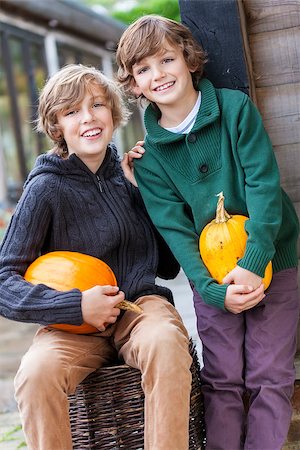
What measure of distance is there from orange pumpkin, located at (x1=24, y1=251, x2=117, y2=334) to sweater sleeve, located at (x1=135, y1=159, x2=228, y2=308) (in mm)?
261

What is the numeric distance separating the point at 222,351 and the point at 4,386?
7.64 feet

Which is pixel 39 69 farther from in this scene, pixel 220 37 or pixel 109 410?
pixel 109 410

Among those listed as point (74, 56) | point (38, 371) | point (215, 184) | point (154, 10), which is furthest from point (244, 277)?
point (154, 10)

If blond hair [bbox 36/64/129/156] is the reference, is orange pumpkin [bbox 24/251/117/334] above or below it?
below

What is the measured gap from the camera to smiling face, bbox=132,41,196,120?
10.2 ft

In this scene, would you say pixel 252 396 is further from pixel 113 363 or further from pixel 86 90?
pixel 86 90

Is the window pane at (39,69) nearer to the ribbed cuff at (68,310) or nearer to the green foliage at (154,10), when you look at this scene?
the green foliage at (154,10)

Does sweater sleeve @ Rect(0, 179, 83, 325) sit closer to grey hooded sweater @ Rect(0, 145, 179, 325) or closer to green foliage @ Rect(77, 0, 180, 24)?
grey hooded sweater @ Rect(0, 145, 179, 325)

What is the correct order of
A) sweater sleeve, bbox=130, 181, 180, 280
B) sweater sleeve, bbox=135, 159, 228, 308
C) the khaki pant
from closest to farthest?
the khaki pant → sweater sleeve, bbox=135, 159, 228, 308 → sweater sleeve, bbox=130, 181, 180, 280

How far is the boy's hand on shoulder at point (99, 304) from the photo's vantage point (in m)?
2.85

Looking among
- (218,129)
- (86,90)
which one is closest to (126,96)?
(86,90)

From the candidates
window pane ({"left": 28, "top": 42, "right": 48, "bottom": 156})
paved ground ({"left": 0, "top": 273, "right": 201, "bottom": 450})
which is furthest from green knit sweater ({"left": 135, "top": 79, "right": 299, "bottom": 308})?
window pane ({"left": 28, "top": 42, "right": 48, "bottom": 156})

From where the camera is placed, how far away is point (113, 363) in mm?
3061

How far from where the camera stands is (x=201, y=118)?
308cm
